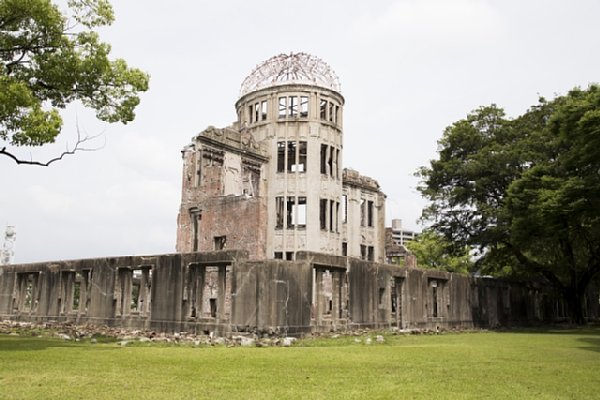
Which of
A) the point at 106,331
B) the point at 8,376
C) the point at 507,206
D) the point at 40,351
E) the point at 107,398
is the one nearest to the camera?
the point at 107,398

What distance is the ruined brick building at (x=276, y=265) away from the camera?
17.6m

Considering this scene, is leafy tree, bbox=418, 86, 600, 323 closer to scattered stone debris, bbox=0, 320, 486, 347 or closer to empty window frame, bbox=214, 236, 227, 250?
scattered stone debris, bbox=0, 320, 486, 347

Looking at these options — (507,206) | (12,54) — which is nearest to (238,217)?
(507,206)

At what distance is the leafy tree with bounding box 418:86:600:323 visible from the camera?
23.2 metres

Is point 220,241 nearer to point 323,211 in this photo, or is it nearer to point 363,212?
point 323,211

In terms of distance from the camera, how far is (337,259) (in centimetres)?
1906

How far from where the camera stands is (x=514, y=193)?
23.9 metres

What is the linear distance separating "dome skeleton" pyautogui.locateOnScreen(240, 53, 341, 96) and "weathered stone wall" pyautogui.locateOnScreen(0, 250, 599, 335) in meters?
12.3

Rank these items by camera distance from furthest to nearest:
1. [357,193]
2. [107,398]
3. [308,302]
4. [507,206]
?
[357,193], [507,206], [308,302], [107,398]

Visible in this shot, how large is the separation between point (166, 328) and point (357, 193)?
70.0ft

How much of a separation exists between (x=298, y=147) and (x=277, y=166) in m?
1.60

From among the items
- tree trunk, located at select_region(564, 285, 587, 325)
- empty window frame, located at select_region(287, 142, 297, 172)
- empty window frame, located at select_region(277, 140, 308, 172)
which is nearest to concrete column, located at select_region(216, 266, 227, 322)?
empty window frame, located at select_region(277, 140, 308, 172)

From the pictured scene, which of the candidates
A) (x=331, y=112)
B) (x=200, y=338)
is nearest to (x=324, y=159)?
(x=331, y=112)

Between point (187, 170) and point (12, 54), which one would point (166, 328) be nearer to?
point (12, 54)
